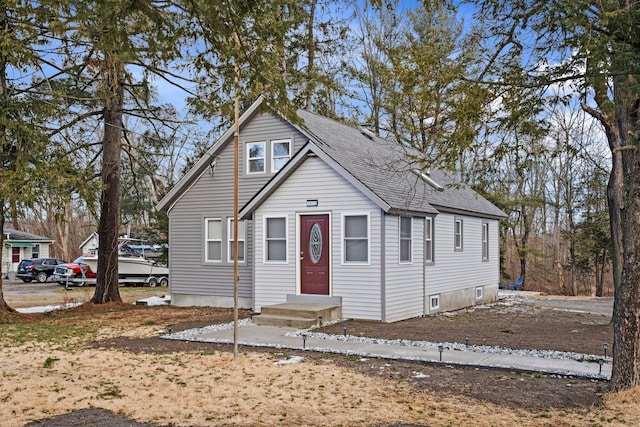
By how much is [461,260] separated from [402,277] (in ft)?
16.6

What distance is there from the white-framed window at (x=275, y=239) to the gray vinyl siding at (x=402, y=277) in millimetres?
2919

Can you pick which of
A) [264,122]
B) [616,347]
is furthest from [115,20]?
[264,122]

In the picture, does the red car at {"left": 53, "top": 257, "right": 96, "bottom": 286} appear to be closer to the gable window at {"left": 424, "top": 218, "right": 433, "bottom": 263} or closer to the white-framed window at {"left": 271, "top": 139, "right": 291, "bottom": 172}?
the white-framed window at {"left": 271, "top": 139, "right": 291, "bottom": 172}

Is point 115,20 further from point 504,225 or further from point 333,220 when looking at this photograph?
point 504,225

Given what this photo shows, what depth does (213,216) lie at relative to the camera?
18.6 m

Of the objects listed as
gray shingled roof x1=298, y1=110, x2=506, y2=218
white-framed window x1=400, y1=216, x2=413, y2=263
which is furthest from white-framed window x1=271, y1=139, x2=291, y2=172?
white-framed window x1=400, y1=216, x2=413, y2=263

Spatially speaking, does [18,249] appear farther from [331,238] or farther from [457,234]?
[331,238]

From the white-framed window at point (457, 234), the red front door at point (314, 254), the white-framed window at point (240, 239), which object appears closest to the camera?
the red front door at point (314, 254)

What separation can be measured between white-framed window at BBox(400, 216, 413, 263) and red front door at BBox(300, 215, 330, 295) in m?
1.99

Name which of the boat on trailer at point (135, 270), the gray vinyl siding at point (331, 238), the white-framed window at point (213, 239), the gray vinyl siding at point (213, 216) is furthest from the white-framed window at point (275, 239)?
the boat on trailer at point (135, 270)

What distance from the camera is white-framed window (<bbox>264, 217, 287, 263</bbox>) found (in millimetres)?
15992

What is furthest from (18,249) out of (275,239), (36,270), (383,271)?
(383,271)

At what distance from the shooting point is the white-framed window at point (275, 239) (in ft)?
52.5

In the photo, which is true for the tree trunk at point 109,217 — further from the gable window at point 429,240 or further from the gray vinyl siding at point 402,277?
the gable window at point 429,240
